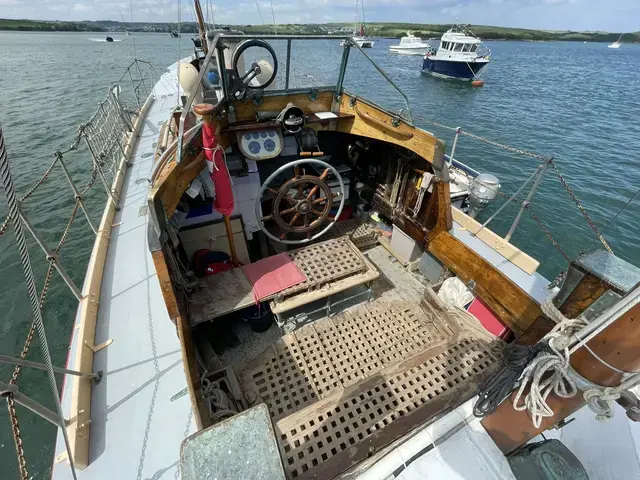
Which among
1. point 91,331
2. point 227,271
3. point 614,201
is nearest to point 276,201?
point 227,271

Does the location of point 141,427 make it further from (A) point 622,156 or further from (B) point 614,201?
(A) point 622,156

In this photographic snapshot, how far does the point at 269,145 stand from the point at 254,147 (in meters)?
0.17

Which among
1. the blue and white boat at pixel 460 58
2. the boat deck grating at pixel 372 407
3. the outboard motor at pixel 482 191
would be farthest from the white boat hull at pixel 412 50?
the boat deck grating at pixel 372 407

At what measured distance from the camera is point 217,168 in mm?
2789

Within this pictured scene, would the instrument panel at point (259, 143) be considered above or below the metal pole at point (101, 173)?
above

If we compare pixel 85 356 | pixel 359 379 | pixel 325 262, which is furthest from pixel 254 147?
pixel 359 379

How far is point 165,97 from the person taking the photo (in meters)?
8.56

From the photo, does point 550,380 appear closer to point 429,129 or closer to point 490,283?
point 490,283

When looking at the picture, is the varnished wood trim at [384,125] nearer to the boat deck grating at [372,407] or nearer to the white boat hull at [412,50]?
the boat deck grating at [372,407]

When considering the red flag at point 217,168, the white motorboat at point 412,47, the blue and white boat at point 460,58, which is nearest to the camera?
the red flag at point 217,168

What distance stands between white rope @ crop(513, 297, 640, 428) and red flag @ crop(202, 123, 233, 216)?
103 inches

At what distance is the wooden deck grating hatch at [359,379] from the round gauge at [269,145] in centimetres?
198

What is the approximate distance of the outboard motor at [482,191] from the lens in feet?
19.4

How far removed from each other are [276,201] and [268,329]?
1.42 meters
